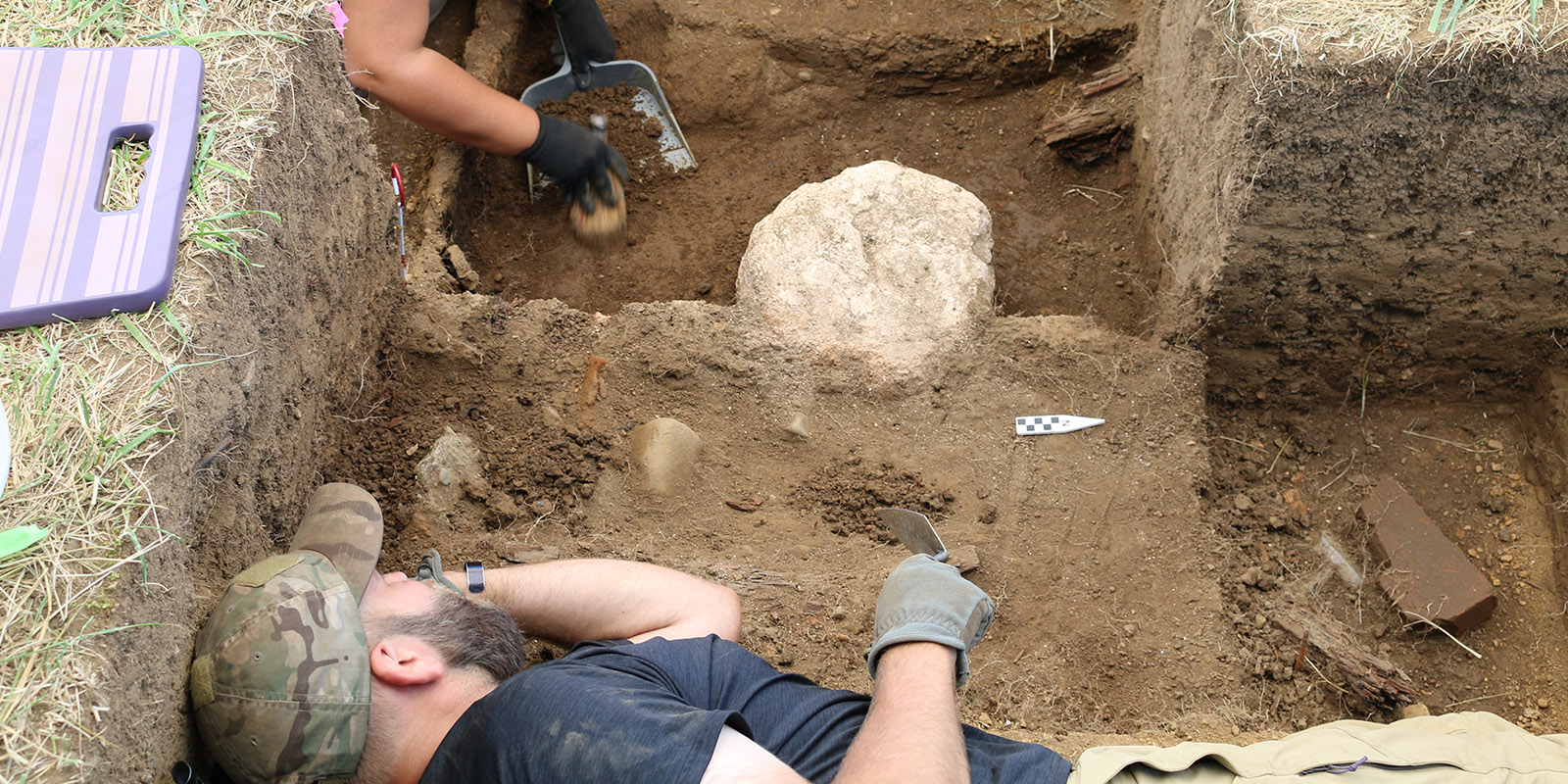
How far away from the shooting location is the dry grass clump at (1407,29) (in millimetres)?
2322

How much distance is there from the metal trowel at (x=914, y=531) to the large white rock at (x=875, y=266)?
51 cm

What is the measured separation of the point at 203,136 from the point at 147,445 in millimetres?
685

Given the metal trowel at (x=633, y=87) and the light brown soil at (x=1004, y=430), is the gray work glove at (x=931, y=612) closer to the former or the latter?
the light brown soil at (x=1004, y=430)

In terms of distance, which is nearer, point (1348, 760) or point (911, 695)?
point (911, 695)

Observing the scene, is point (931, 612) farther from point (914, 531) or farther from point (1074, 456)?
point (1074, 456)

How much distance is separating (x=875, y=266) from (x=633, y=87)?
143 centimetres

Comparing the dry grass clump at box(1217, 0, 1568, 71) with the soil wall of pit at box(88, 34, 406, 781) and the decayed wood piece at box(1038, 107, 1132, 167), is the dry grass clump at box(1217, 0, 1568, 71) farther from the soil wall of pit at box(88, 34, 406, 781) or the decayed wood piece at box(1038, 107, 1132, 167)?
the soil wall of pit at box(88, 34, 406, 781)

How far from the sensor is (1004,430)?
2820 millimetres

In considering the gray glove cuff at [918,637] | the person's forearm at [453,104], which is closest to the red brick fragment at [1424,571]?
the gray glove cuff at [918,637]

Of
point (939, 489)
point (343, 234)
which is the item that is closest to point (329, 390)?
point (343, 234)

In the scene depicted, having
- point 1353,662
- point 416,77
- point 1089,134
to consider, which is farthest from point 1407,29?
point 416,77

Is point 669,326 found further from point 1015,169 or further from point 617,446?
point 1015,169

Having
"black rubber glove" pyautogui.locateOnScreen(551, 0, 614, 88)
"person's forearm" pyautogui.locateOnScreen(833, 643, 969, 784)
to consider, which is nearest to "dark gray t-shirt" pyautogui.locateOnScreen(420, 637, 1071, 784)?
"person's forearm" pyautogui.locateOnScreen(833, 643, 969, 784)

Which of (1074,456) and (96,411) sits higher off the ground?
(96,411)
